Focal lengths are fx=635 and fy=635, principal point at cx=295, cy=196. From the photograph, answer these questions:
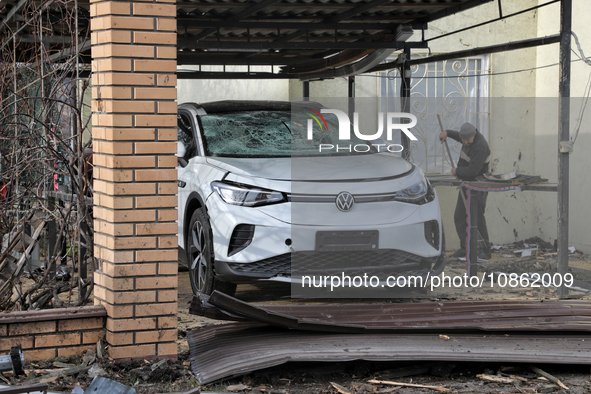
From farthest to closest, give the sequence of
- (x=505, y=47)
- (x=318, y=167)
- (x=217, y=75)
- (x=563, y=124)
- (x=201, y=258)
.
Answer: (x=217, y=75)
(x=505, y=47)
(x=563, y=124)
(x=201, y=258)
(x=318, y=167)

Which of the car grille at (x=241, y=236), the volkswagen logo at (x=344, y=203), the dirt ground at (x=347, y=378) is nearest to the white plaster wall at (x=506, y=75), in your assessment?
the volkswagen logo at (x=344, y=203)

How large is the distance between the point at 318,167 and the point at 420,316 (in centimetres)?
165

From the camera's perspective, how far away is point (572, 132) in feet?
32.3

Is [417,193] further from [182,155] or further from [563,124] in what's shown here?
[182,155]

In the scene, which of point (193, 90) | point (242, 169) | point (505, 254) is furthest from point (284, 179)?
point (193, 90)

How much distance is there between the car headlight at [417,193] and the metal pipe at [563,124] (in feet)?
5.08

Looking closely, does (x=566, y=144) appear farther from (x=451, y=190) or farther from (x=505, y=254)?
(x=505, y=254)

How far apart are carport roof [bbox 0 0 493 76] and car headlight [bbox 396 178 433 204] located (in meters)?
2.36

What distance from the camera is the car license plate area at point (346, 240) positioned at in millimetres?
5520

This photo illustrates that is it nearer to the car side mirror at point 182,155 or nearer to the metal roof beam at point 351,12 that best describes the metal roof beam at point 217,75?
the metal roof beam at point 351,12

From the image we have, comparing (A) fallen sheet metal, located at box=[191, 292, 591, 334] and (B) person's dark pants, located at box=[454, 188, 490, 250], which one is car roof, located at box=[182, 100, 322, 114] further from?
(A) fallen sheet metal, located at box=[191, 292, 591, 334]

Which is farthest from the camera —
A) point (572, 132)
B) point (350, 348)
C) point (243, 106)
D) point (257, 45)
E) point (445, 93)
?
point (445, 93)

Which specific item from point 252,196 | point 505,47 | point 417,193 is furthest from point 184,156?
point 505,47

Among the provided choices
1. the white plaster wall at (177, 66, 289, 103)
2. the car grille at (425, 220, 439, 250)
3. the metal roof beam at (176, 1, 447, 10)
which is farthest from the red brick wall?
the white plaster wall at (177, 66, 289, 103)
